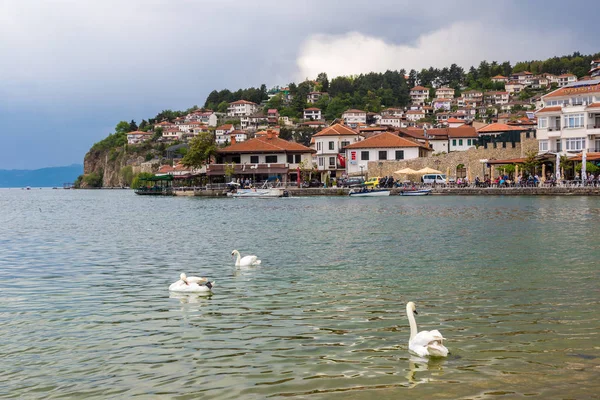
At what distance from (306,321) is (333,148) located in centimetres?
6759

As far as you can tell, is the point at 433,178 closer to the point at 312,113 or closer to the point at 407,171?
the point at 407,171

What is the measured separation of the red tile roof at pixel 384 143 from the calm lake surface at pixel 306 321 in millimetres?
50957

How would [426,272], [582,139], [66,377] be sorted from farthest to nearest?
[582,139] → [426,272] → [66,377]

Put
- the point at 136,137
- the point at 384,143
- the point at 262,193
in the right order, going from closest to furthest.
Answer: the point at 262,193 → the point at 384,143 → the point at 136,137

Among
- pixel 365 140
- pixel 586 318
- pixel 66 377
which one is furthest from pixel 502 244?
pixel 365 140

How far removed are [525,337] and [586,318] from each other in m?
1.61

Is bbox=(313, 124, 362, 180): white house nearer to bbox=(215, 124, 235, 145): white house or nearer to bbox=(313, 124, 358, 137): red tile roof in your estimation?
bbox=(313, 124, 358, 137): red tile roof

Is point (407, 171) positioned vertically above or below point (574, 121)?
below

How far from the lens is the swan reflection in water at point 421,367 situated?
21.6 ft

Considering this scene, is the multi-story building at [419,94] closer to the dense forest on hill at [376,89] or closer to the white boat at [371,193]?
the dense forest on hill at [376,89]

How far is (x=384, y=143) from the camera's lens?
7088 cm

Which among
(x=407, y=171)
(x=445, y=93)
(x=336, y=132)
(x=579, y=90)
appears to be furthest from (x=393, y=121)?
(x=579, y=90)

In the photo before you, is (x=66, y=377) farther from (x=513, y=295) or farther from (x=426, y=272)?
(x=426, y=272)

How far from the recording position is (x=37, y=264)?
1625cm
